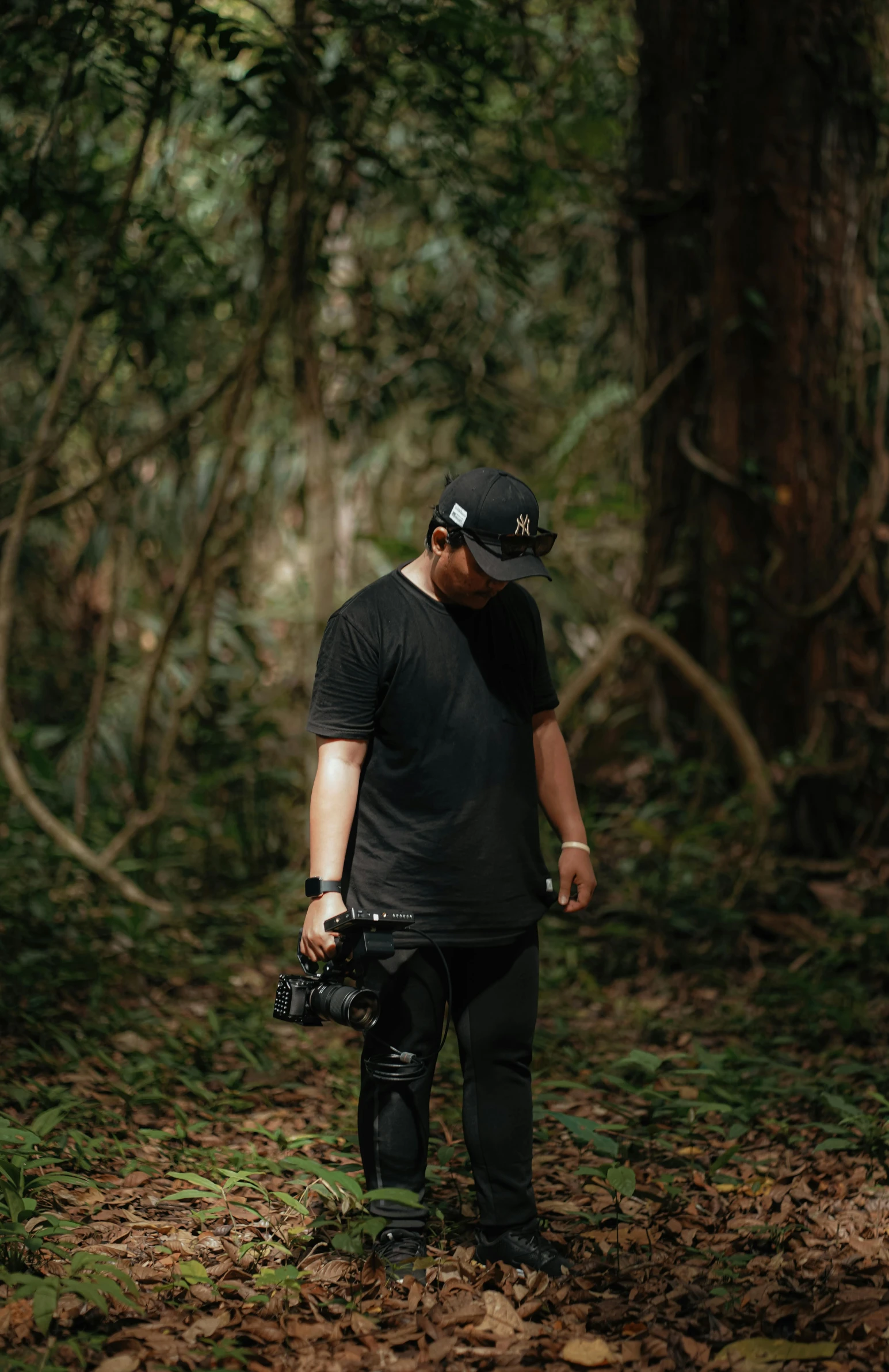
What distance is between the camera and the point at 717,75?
674 centimetres

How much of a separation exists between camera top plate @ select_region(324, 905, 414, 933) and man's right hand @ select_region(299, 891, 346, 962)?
0.9 inches

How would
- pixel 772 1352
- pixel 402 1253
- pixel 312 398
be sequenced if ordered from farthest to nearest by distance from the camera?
pixel 312 398 → pixel 402 1253 → pixel 772 1352

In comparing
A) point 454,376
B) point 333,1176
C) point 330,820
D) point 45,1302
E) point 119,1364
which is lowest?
point 119,1364

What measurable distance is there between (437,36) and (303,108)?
1.95 ft

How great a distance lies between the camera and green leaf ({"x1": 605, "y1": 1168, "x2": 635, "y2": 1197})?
10.0 ft

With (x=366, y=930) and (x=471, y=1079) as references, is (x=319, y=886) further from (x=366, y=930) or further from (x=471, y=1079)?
(x=471, y=1079)

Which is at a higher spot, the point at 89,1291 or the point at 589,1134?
the point at 589,1134

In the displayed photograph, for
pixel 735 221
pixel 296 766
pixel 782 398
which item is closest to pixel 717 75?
pixel 735 221

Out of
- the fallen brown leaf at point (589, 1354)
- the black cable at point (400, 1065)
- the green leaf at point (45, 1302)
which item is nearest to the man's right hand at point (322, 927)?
the black cable at point (400, 1065)

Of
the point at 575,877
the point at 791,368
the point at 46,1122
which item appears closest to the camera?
the point at 575,877

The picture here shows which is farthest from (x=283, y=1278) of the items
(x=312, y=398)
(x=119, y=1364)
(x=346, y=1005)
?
(x=312, y=398)

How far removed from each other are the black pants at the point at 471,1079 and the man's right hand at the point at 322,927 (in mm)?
181

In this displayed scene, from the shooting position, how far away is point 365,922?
2.66 meters

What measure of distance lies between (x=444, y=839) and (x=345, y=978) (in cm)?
39
